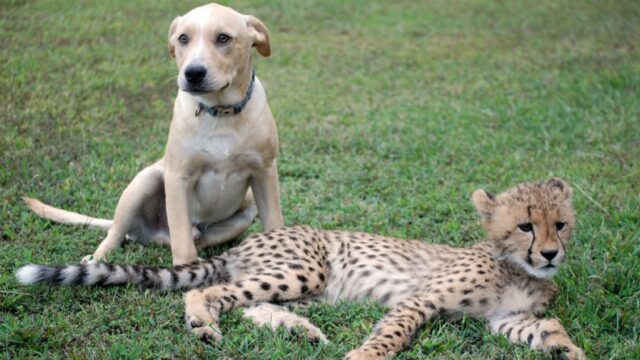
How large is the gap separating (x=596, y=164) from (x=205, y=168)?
3.85 metres

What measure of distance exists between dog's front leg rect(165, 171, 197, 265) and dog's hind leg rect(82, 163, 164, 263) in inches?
14.3

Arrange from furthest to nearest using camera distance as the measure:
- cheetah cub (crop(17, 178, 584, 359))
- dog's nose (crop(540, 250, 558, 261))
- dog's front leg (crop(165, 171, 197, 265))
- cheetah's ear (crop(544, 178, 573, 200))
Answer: dog's front leg (crop(165, 171, 197, 265))
cheetah's ear (crop(544, 178, 573, 200))
dog's nose (crop(540, 250, 558, 261))
cheetah cub (crop(17, 178, 584, 359))

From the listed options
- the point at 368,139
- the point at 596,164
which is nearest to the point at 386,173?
the point at 368,139

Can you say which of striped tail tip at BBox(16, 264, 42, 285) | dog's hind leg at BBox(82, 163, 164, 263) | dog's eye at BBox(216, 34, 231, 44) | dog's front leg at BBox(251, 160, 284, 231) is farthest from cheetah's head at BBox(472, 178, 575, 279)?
striped tail tip at BBox(16, 264, 42, 285)

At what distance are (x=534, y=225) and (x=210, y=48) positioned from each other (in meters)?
2.19

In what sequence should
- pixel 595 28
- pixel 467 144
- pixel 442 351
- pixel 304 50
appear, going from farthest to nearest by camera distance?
pixel 595 28, pixel 304 50, pixel 467 144, pixel 442 351

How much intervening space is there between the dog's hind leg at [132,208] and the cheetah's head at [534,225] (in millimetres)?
2297

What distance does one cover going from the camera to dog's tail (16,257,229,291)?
4.09 m

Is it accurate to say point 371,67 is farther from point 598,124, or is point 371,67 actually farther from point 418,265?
point 418,265

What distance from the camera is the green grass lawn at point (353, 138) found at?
420 centimetres

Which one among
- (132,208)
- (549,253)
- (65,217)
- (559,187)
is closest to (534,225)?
(549,253)

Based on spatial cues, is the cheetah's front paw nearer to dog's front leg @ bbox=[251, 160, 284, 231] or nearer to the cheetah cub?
the cheetah cub

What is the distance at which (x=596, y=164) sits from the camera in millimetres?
7145

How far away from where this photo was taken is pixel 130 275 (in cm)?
441
